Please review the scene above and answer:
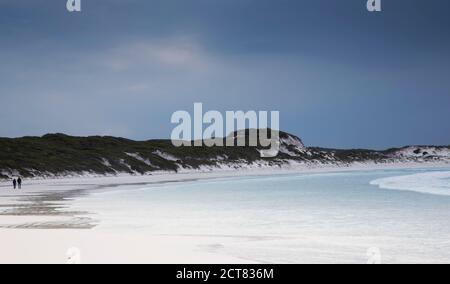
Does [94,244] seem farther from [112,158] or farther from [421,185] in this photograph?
[112,158]

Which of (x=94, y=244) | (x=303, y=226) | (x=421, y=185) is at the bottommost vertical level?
(x=421, y=185)

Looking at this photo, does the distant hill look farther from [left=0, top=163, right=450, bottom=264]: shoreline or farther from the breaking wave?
[left=0, top=163, right=450, bottom=264]: shoreline

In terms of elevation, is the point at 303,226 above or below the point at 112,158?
above

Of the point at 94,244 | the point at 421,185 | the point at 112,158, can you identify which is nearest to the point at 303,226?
the point at 94,244

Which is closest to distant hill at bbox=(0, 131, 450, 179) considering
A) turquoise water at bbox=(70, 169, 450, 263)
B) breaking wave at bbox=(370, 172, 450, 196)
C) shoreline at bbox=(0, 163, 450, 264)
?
breaking wave at bbox=(370, 172, 450, 196)

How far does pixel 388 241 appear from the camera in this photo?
1513 centimetres

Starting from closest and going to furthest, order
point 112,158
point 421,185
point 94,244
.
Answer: point 94,244 → point 421,185 → point 112,158

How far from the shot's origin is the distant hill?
2987 inches

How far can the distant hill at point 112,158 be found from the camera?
249 feet

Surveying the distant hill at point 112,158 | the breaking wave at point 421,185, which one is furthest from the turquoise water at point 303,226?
the distant hill at point 112,158

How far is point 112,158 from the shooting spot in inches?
3615

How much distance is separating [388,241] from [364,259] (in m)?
3.09

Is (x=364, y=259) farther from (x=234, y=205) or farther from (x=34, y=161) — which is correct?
(x=34, y=161)
